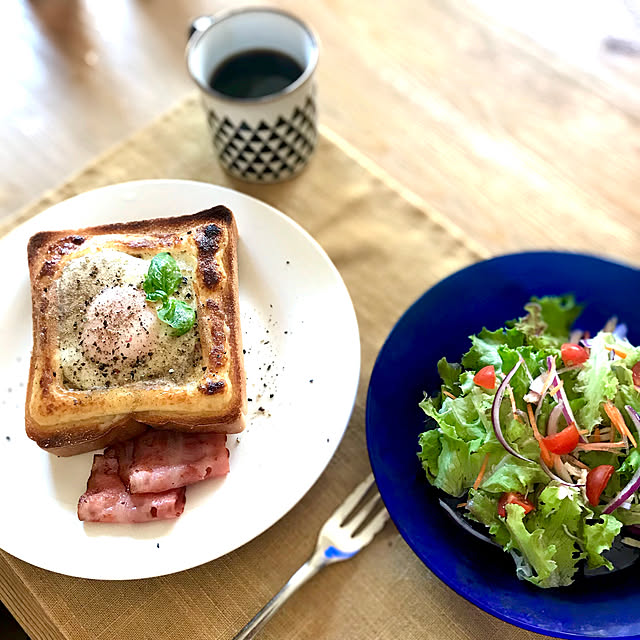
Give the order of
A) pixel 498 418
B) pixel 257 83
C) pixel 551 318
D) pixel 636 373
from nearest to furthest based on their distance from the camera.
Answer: pixel 498 418 → pixel 636 373 → pixel 551 318 → pixel 257 83

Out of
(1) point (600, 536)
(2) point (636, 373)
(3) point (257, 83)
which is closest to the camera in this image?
(1) point (600, 536)

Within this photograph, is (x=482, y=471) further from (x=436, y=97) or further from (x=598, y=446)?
(x=436, y=97)

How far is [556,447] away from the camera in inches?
74.1

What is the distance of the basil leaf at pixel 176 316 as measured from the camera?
2.02 m

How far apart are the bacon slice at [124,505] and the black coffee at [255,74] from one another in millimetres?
1480

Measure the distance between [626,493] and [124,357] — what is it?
1.44 m

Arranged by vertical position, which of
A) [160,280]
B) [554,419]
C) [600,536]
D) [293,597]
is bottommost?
[293,597]

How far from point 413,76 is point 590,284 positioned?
1.32 m

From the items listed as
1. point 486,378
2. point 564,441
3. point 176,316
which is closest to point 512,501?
point 564,441

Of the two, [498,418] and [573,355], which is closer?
[498,418]

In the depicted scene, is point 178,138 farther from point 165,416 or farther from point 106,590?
point 106,590

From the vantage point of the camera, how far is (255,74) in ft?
8.63

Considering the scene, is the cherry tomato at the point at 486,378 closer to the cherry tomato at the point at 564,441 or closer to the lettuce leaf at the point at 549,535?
the cherry tomato at the point at 564,441

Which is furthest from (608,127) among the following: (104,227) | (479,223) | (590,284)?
(104,227)
